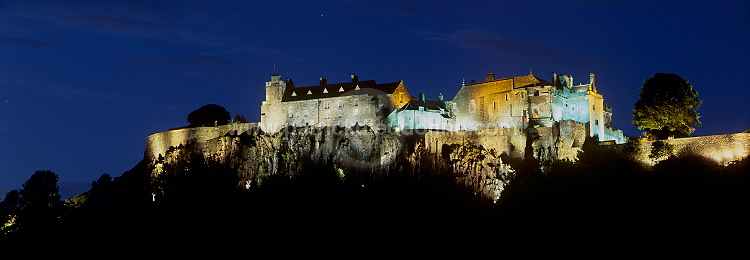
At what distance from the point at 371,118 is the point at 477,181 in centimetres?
1423

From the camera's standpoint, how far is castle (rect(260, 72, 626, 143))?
64.9 m

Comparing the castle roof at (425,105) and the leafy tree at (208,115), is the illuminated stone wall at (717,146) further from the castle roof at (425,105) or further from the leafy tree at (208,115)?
the leafy tree at (208,115)

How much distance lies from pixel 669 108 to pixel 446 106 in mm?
17351

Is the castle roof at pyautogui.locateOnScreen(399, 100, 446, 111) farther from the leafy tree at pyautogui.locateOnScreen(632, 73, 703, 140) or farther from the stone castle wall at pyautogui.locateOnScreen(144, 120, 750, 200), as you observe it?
the leafy tree at pyautogui.locateOnScreen(632, 73, 703, 140)

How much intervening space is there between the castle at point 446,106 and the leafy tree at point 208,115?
1798 centimetres

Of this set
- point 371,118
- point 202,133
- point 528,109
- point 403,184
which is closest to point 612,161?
point 528,109

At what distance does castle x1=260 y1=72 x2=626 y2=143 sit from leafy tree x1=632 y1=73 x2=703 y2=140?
10.0ft

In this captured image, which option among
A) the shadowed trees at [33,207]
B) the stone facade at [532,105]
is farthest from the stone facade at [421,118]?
the shadowed trees at [33,207]

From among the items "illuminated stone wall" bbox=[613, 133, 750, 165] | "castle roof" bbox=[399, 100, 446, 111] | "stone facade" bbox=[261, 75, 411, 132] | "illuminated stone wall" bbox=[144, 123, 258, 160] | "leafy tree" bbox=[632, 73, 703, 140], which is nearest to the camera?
"illuminated stone wall" bbox=[613, 133, 750, 165]

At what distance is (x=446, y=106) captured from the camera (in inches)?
2808

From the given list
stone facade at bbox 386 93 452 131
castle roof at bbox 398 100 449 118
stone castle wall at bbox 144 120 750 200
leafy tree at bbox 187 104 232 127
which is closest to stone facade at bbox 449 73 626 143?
stone facade at bbox 386 93 452 131

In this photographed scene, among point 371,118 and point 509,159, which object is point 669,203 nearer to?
point 509,159

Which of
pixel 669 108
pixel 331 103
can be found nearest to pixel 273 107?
pixel 331 103

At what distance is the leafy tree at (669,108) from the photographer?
62875 mm
